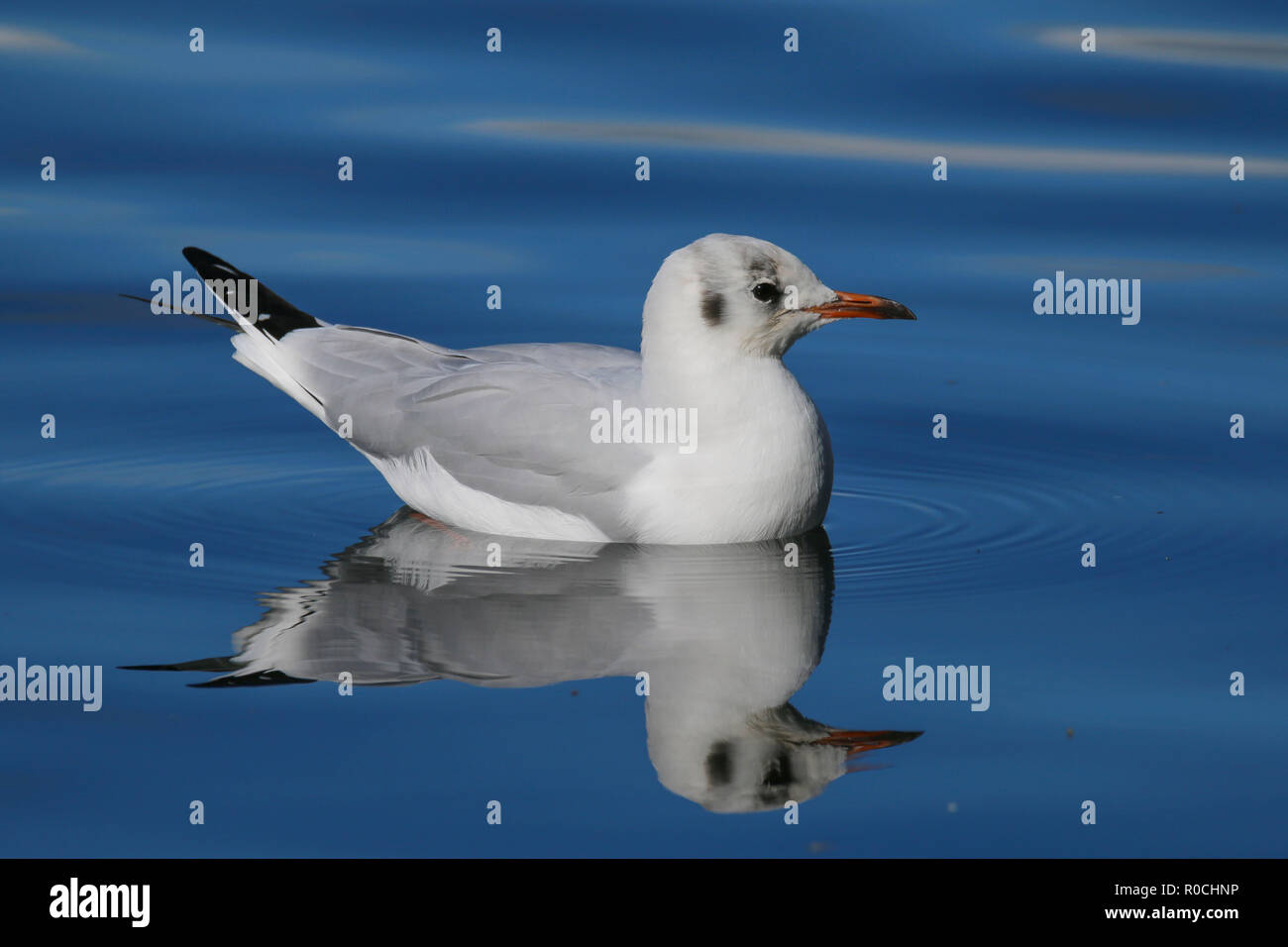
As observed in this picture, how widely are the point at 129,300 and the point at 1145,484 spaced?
599cm

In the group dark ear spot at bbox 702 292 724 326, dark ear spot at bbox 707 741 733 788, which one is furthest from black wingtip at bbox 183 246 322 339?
dark ear spot at bbox 707 741 733 788

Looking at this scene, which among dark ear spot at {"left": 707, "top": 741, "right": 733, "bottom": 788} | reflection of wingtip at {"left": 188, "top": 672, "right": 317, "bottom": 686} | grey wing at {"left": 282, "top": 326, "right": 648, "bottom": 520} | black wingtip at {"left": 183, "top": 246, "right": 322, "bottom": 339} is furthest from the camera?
black wingtip at {"left": 183, "top": 246, "right": 322, "bottom": 339}

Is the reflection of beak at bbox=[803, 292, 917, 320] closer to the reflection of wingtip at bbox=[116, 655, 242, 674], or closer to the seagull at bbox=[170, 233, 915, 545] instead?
the seagull at bbox=[170, 233, 915, 545]

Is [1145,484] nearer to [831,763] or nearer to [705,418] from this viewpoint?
[705,418]

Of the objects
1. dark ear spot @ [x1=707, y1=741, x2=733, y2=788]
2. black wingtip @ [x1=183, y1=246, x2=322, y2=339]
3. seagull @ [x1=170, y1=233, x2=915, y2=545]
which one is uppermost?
black wingtip @ [x1=183, y1=246, x2=322, y2=339]

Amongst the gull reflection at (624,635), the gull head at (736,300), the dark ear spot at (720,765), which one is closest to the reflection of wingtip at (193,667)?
the gull reflection at (624,635)

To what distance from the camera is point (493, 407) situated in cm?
908

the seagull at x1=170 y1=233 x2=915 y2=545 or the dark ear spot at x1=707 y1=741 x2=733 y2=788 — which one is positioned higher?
the seagull at x1=170 y1=233 x2=915 y2=545

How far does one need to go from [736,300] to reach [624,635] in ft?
5.58

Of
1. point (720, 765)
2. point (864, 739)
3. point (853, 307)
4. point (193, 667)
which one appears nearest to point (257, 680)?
point (193, 667)

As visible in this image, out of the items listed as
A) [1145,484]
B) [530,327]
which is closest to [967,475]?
[1145,484]

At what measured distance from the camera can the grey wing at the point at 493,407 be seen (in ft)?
28.9

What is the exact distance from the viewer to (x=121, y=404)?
1062 cm

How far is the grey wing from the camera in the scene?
880cm
